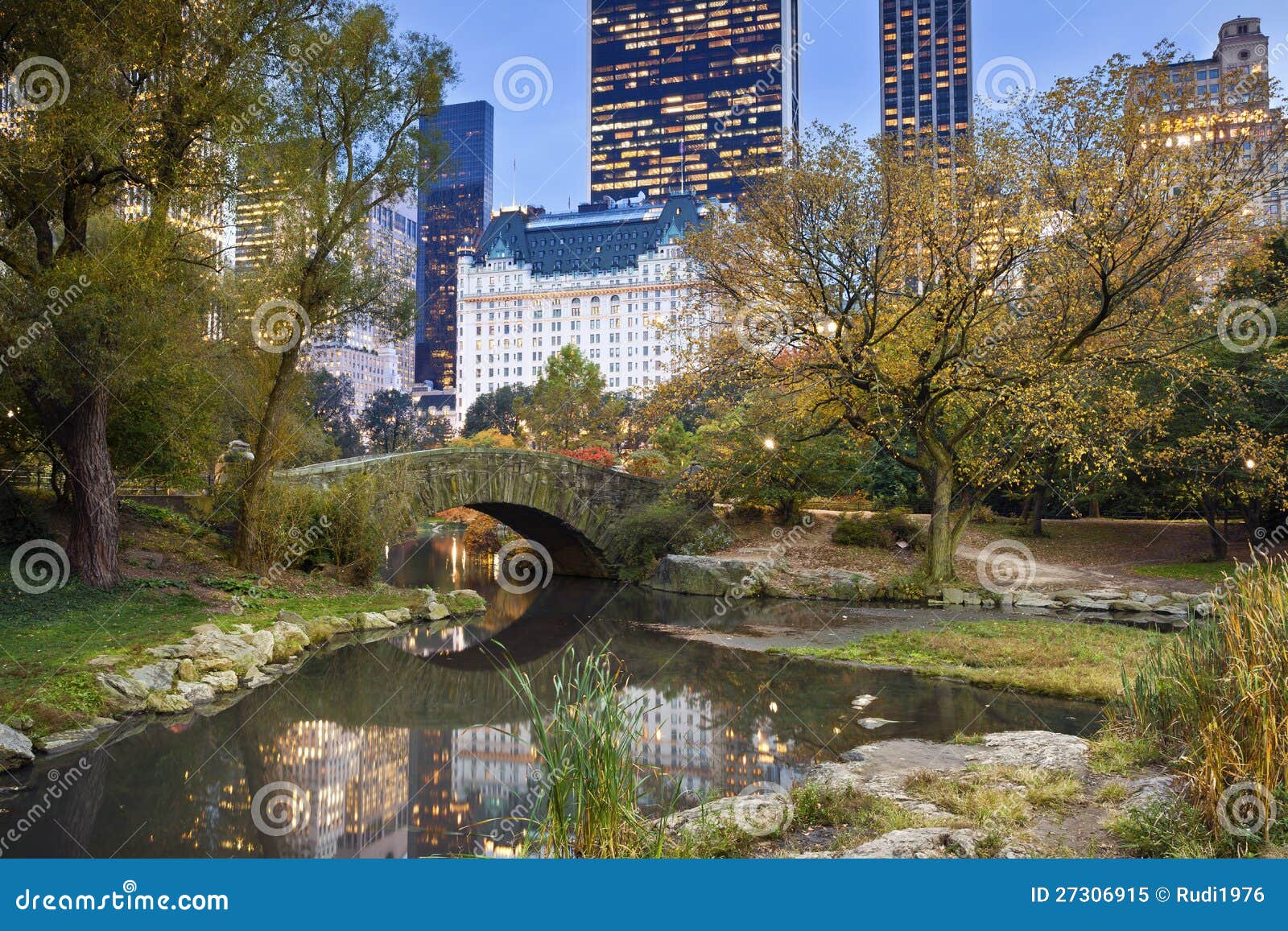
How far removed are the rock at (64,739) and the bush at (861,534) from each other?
668 inches

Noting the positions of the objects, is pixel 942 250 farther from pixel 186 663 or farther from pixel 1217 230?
pixel 186 663

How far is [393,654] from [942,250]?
1098cm

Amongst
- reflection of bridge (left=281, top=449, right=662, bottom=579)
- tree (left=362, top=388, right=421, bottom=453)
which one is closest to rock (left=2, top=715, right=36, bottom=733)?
reflection of bridge (left=281, top=449, right=662, bottom=579)

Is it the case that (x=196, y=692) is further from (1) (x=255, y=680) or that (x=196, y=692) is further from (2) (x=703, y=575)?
(2) (x=703, y=575)

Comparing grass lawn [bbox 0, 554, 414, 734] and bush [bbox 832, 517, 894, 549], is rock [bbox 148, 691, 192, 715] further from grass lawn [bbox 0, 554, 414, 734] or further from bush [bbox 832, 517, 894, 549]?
bush [bbox 832, 517, 894, 549]

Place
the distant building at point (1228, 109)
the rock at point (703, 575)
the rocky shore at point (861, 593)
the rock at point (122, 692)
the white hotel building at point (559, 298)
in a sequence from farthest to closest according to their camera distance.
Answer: the white hotel building at point (559, 298), the rock at point (703, 575), the rocky shore at point (861, 593), the distant building at point (1228, 109), the rock at point (122, 692)

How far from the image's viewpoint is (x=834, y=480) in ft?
77.2

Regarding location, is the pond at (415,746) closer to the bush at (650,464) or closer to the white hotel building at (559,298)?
the bush at (650,464)

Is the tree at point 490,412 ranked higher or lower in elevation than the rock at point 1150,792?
higher

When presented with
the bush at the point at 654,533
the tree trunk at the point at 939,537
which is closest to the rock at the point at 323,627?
the bush at the point at 654,533

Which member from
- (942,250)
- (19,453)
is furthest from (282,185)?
(942,250)

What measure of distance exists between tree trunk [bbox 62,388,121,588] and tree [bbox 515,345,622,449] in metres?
29.4

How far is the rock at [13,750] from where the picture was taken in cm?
634

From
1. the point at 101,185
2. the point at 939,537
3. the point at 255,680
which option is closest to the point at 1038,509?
the point at 939,537
